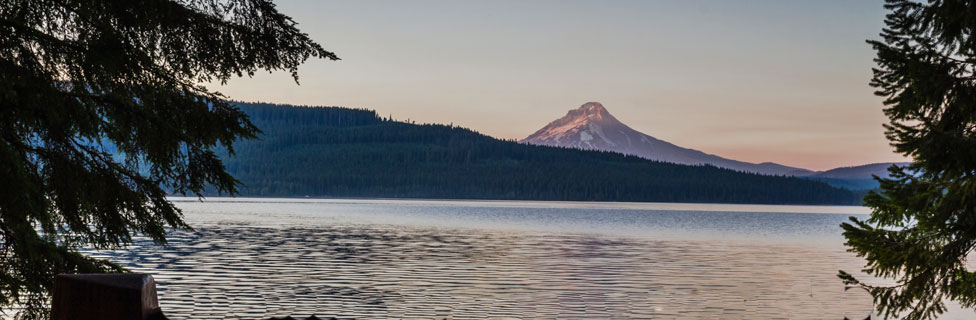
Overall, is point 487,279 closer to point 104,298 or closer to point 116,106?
point 116,106

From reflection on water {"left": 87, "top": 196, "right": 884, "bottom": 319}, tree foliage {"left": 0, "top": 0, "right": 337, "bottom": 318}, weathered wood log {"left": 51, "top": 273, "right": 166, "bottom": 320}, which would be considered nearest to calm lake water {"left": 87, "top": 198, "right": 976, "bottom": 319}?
reflection on water {"left": 87, "top": 196, "right": 884, "bottom": 319}

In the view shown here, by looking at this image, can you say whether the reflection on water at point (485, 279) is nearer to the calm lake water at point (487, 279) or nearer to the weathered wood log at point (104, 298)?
the calm lake water at point (487, 279)

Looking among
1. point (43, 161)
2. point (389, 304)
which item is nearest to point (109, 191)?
point (43, 161)

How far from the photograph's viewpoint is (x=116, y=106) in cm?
812

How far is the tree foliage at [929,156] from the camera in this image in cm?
948

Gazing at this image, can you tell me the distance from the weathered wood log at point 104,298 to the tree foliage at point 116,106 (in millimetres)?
6168

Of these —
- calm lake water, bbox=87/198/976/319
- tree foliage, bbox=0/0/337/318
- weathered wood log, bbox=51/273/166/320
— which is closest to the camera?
weathered wood log, bbox=51/273/166/320

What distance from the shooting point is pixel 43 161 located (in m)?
8.46

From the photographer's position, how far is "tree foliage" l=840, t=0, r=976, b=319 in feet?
31.1

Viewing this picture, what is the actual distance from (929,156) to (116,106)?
8.04 meters

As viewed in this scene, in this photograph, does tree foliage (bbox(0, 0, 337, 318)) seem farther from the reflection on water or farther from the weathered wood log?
the reflection on water

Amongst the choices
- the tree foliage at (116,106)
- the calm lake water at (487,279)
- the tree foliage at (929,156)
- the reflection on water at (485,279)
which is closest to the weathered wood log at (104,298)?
the tree foliage at (116,106)

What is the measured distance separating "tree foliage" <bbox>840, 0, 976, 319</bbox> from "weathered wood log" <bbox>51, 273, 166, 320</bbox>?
8869mm

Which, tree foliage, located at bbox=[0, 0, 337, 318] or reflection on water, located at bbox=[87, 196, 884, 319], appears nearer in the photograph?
tree foliage, located at bbox=[0, 0, 337, 318]
